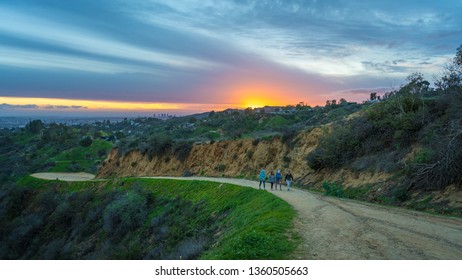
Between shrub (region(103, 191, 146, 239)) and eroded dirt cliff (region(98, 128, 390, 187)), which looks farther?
eroded dirt cliff (region(98, 128, 390, 187))

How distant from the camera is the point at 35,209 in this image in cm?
4284

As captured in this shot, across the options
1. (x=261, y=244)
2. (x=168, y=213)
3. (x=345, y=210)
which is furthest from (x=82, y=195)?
(x=261, y=244)

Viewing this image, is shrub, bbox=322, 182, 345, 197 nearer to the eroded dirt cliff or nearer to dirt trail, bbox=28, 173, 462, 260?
the eroded dirt cliff

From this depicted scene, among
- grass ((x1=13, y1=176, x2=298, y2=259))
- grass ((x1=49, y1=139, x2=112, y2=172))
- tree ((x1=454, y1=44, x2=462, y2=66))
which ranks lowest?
grass ((x1=49, y1=139, x2=112, y2=172))

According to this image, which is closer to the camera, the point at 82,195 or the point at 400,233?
the point at 400,233

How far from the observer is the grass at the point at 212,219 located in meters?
9.58

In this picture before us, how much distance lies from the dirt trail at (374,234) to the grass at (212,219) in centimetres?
67

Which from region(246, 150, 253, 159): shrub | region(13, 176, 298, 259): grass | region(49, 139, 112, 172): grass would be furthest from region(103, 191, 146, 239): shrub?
region(49, 139, 112, 172): grass

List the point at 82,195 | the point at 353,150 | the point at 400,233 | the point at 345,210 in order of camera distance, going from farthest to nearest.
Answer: the point at 82,195 < the point at 353,150 < the point at 345,210 < the point at 400,233

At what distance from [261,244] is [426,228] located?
655 centimetres

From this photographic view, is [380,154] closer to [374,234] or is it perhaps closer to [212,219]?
[212,219]

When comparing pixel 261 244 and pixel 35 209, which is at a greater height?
pixel 261 244

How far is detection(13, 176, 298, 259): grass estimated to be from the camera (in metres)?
9.58

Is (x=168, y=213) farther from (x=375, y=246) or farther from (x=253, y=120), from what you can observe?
(x=253, y=120)
